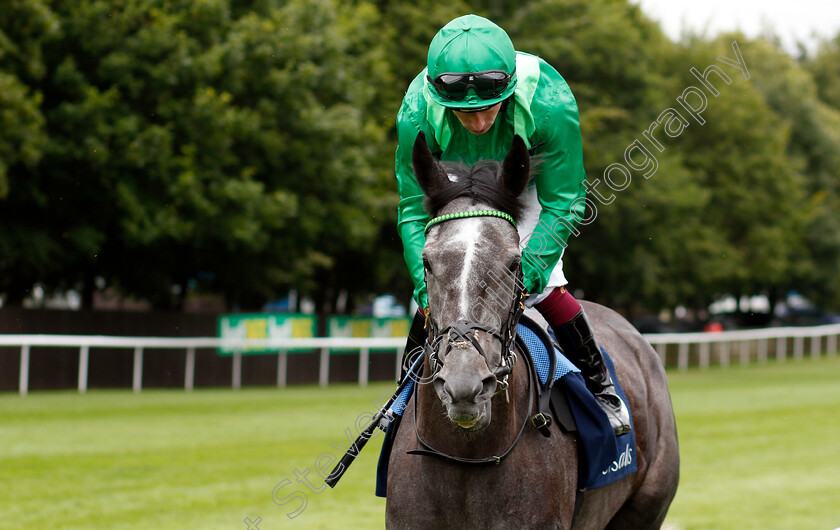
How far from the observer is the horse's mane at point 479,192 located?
3.41m

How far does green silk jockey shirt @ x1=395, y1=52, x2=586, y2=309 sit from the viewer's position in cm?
370

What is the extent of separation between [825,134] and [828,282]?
245 inches

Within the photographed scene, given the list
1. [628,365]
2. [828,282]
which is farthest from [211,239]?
[828,282]

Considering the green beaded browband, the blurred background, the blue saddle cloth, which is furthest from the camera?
the blurred background

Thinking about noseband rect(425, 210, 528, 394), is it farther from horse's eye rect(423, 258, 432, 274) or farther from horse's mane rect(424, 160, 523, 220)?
horse's eye rect(423, 258, 432, 274)

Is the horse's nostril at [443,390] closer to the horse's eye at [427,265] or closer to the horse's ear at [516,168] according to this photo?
the horse's eye at [427,265]

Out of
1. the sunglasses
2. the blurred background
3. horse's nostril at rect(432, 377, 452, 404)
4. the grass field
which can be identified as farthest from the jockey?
the blurred background

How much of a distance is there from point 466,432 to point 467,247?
656mm

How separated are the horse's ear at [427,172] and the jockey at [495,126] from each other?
8.0 inches

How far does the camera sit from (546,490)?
11.4ft

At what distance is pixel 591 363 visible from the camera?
418 centimetres

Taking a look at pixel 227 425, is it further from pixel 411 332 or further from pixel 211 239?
pixel 411 332

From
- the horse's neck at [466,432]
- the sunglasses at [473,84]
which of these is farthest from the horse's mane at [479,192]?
the horse's neck at [466,432]

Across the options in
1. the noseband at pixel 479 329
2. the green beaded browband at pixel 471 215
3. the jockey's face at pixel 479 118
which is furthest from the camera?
the jockey's face at pixel 479 118
